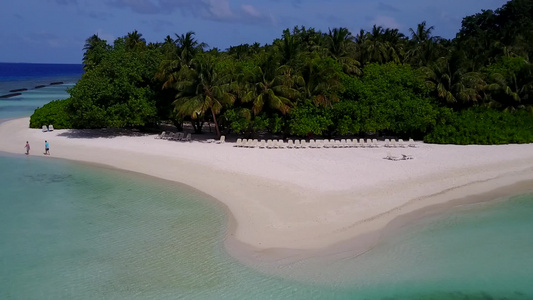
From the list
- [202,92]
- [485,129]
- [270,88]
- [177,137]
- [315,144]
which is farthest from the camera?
[177,137]

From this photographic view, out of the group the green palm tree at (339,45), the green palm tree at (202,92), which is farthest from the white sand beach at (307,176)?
the green palm tree at (339,45)

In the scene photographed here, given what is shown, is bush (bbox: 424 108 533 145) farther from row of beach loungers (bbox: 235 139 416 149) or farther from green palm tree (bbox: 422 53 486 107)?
row of beach loungers (bbox: 235 139 416 149)

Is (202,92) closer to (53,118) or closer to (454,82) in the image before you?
(53,118)

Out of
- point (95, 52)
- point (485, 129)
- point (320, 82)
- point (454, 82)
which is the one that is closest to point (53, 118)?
point (95, 52)

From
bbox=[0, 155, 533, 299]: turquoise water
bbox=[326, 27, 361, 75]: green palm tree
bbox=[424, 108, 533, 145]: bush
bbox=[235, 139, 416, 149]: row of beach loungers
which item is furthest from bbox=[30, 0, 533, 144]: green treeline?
bbox=[0, 155, 533, 299]: turquoise water

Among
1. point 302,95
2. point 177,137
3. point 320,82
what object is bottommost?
point 177,137

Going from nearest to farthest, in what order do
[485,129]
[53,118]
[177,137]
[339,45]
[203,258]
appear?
[203,258], [485,129], [177,137], [53,118], [339,45]

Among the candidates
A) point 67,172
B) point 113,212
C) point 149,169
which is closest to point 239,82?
point 149,169
